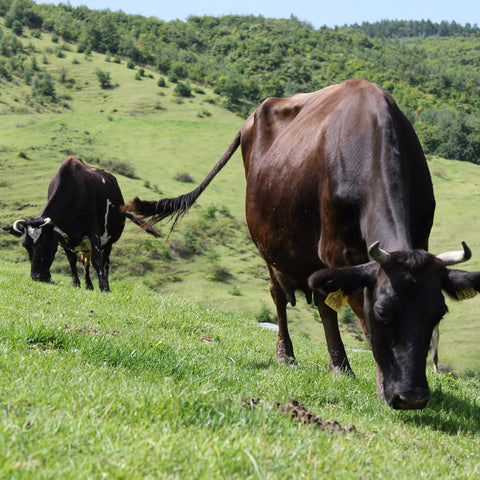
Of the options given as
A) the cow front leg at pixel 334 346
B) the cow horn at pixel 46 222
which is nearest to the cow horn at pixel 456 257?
the cow front leg at pixel 334 346

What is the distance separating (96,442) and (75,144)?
6420 centimetres

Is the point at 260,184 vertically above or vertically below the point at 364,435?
above

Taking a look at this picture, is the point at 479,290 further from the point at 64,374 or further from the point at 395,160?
the point at 64,374

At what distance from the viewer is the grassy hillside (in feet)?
108

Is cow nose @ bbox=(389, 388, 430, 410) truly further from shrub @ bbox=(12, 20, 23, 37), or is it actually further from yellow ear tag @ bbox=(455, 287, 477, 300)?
shrub @ bbox=(12, 20, 23, 37)

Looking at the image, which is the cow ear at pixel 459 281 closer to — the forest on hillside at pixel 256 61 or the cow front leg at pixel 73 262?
the cow front leg at pixel 73 262

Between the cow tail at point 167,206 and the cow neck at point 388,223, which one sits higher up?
the cow neck at point 388,223

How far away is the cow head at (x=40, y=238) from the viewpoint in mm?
12039

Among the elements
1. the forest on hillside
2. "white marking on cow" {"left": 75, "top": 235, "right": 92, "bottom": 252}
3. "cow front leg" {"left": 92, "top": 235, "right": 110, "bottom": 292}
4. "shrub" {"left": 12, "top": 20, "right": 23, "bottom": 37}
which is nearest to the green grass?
"cow front leg" {"left": 92, "top": 235, "right": 110, "bottom": 292}

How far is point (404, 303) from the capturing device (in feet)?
12.7

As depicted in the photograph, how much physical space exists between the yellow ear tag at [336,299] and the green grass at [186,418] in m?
0.71

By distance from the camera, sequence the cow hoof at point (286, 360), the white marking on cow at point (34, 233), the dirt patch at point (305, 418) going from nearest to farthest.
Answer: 1. the dirt patch at point (305, 418)
2. the cow hoof at point (286, 360)
3. the white marking on cow at point (34, 233)

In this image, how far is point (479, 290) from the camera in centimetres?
414

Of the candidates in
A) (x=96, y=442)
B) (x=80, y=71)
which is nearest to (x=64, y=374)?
(x=96, y=442)
